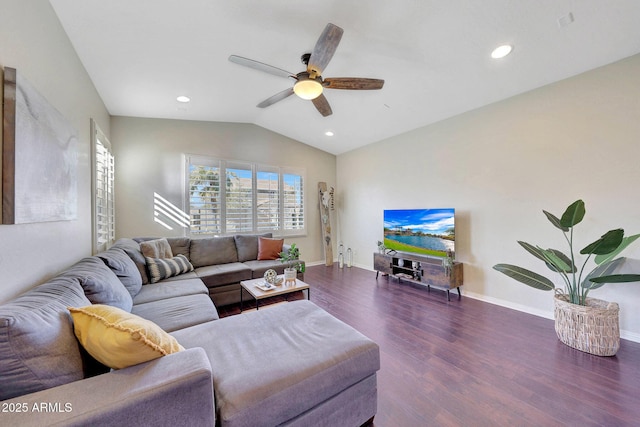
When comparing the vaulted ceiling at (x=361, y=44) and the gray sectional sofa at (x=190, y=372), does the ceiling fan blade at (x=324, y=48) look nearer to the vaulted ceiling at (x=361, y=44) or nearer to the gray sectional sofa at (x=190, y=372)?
the vaulted ceiling at (x=361, y=44)

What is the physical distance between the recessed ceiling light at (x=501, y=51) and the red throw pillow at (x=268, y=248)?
11.6 feet

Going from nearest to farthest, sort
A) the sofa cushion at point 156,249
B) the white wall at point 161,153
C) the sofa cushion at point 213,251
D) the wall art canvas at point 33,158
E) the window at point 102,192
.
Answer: the wall art canvas at point 33,158, the window at point 102,192, the sofa cushion at point 156,249, the sofa cushion at point 213,251, the white wall at point 161,153

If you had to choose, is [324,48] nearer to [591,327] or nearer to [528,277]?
[528,277]

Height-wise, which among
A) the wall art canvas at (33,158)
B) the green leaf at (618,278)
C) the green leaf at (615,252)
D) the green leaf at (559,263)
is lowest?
the green leaf at (618,278)

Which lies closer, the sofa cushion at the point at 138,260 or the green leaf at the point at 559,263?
the green leaf at the point at 559,263

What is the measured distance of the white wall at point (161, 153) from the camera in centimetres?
379

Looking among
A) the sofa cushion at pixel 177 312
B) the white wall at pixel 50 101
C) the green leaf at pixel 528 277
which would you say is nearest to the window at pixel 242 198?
the white wall at pixel 50 101

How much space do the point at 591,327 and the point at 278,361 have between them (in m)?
2.66

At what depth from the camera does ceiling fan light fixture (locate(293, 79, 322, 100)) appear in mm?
2232

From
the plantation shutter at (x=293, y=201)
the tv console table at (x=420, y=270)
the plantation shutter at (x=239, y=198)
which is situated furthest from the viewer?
the plantation shutter at (x=293, y=201)

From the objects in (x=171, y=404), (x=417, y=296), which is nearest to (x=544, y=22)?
(x=417, y=296)

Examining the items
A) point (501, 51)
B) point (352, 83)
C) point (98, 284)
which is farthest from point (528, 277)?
point (98, 284)

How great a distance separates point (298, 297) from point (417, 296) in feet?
5.68

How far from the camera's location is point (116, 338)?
3.21ft
